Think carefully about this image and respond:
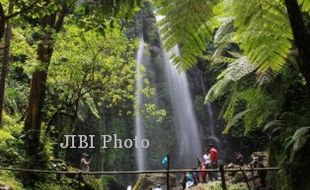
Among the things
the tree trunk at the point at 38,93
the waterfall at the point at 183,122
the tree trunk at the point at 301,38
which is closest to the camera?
the tree trunk at the point at 301,38

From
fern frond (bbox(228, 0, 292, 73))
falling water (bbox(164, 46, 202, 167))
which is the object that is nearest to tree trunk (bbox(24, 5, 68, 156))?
fern frond (bbox(228, 0, 292, 73))

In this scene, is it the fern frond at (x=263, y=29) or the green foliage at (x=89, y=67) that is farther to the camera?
the green foliage at (x=89, y=67)

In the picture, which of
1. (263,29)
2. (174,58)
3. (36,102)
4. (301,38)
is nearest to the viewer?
(301,38)

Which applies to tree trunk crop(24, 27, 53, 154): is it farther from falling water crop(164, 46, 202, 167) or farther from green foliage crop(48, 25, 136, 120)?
falling water crop(164, 46, 202, 167)

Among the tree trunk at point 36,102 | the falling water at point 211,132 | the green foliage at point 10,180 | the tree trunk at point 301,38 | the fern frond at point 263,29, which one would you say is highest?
the falling water at point 211,132

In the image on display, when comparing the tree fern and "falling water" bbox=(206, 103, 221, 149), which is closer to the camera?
the tree fern

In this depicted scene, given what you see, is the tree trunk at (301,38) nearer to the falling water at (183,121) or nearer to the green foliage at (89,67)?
the green foliage at (89,67)

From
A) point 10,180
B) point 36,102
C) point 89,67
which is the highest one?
point 89,67

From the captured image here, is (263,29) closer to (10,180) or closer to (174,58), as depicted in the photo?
(174,58)

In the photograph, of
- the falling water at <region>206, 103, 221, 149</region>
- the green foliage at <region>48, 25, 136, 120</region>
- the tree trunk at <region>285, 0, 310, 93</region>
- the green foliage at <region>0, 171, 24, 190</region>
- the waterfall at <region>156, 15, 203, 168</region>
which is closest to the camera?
the tree trunk at <region>285, 0, 310, 93</region>

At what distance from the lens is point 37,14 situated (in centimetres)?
364

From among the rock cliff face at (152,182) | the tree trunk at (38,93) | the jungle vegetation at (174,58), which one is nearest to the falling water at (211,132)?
the rock cliff face at (152,182)

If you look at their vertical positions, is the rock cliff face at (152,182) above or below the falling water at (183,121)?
below

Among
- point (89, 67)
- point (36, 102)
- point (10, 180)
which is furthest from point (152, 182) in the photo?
point (10, 180)
